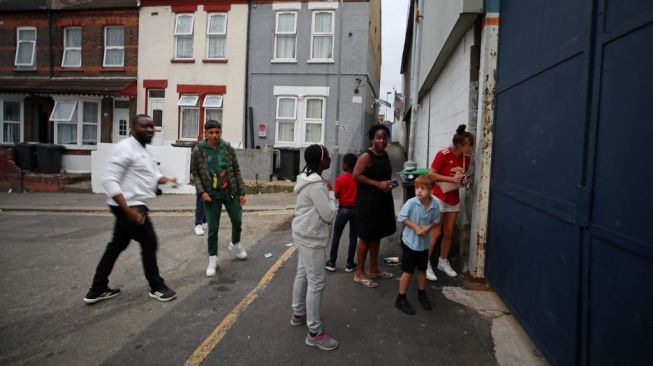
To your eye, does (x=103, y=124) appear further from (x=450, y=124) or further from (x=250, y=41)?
(x=450, y=124)

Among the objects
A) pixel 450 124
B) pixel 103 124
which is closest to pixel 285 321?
pixel 450 124

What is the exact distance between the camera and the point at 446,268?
4742mm

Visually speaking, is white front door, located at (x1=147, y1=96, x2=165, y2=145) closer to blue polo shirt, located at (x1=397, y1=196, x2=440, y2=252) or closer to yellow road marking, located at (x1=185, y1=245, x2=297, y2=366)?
yellow road marking, located at (x1=185, y1=245, x2=297, y2=366)

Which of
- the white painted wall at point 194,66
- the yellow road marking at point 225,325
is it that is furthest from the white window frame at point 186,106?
the yellow road marking at point 225,325

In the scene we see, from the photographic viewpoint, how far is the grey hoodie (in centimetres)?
312

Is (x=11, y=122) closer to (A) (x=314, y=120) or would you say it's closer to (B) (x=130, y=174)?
(A) (x=314, y=120)

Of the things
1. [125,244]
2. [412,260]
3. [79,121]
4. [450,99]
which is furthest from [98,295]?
[79,121]

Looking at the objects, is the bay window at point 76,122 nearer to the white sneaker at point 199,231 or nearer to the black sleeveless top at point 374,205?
the white sneaker at point 199,231

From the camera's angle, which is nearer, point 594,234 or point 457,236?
point 594,234

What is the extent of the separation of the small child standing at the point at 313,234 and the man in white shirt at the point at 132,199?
5.63 feet

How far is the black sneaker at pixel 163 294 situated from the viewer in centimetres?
397

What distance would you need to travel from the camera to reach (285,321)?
3492 millimetres

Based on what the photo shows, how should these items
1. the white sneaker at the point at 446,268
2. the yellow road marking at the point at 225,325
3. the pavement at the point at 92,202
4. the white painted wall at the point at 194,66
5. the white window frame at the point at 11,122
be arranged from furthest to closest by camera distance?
the white window frame at the point at 11,122
the white painted wall at the point at 194,66
the pavement at the point at 92,202
the white sneaker at the point at 446,268
the yellow road marking at the point at 225,325

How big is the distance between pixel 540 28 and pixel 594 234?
6.03 feet
